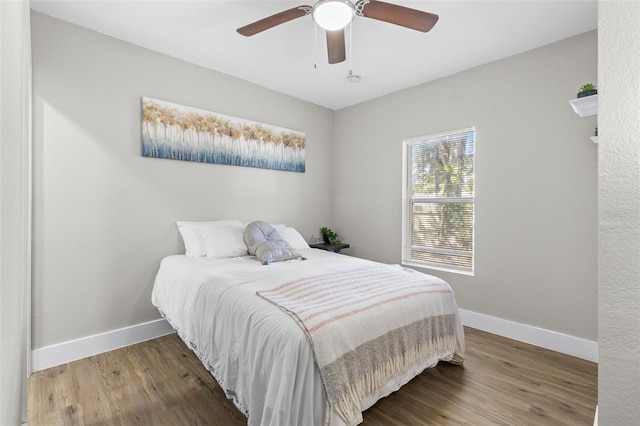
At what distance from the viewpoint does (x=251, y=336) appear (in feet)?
5.16

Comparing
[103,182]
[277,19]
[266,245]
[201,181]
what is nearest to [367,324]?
[266,245]

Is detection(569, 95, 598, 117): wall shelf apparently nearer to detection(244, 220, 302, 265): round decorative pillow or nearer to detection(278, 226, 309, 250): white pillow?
detection(244, 220, 302, 265): round decorative pillow

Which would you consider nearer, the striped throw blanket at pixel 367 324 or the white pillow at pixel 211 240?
the striped throw blanket at pixel 367 324

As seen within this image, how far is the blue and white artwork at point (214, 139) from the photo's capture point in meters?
2.88

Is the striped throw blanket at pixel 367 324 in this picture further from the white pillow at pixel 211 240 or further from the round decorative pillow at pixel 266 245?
the white pillow at pixel 211 240

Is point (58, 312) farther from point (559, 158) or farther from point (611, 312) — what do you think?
point (559, 158)

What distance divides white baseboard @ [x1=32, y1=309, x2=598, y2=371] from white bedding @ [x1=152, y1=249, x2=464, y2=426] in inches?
16.2

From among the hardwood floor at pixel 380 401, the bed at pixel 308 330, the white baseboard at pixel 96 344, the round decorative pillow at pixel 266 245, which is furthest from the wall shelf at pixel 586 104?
the white baseboard at pixel 96 344

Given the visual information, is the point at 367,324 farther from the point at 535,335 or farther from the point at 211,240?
the point at 535,335

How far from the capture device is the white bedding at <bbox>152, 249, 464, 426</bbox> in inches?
53.5

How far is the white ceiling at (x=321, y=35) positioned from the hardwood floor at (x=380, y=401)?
2677mm

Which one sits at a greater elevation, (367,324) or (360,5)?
(360,5)

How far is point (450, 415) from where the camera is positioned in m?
1.82

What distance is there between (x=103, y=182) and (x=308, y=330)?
2276mm
